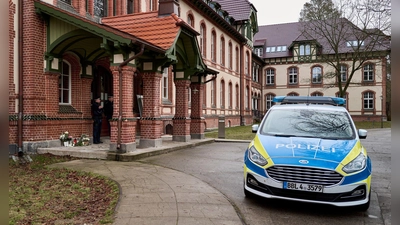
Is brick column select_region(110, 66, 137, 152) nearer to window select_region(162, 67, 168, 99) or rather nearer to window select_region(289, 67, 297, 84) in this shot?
window select_region(162, 67, 168, 99)

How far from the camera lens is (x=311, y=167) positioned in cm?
481

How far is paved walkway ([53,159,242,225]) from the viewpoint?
4602 mm

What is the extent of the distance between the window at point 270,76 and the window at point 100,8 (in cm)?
3649

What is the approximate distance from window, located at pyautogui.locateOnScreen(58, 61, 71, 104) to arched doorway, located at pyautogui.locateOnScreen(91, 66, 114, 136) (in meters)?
1.24

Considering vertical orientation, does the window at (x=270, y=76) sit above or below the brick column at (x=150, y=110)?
above

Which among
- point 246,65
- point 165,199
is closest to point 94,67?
point 165,199

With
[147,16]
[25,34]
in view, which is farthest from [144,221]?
[147,16]

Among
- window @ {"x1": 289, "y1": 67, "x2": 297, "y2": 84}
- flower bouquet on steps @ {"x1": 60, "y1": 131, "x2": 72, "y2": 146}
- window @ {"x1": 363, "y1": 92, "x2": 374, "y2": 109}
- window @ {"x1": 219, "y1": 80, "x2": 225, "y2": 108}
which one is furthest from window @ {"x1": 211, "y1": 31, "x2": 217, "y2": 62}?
window @ {"x1": 363, "y1": 92, "x2": 374, "y2": 109}

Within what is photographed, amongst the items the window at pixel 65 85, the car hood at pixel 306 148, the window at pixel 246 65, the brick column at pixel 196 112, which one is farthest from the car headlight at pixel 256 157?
the window at pixel 246 65

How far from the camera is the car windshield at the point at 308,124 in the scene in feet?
19.4

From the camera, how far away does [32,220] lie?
449 centimetres

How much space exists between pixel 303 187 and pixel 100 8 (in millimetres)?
12524

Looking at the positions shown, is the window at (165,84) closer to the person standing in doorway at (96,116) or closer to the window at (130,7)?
the window at (130,7)

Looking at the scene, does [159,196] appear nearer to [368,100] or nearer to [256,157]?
[256,157]
